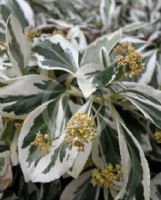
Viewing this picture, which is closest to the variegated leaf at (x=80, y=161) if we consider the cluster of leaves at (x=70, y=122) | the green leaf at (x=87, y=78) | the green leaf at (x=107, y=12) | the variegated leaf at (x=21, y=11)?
the cluster of leaves at (x=70, y=122)

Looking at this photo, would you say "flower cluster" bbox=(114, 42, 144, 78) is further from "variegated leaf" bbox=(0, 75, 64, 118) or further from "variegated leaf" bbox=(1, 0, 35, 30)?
"variegated leaf" bbox=(1, 0, 35, 30)

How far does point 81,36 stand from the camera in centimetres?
130

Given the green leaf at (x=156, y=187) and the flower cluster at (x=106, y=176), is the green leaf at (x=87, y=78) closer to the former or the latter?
the flower cluster at (x=106, y=176)

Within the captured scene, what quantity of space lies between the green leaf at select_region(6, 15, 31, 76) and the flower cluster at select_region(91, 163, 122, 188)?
0.27 metres

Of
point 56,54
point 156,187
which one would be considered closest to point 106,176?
point 156,187

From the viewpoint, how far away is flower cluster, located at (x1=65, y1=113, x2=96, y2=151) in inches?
31.3

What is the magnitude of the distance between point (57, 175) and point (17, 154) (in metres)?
0.12

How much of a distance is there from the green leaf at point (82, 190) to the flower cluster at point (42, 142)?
14cm

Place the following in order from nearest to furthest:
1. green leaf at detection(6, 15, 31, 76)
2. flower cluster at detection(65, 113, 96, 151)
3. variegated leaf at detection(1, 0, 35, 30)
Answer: flower cluster at detection(65, 113, 96, 151) → green leaf at detection(6, 15, 31, 76) → variegated leaf at detection(1, 0, 35, 30)

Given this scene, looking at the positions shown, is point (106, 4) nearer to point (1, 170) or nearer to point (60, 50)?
point (60, 50)

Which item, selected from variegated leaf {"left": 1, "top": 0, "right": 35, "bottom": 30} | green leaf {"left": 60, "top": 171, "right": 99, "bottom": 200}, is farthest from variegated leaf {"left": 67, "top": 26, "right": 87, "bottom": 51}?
green leaf {"left": 60, "top": 171, "right": 99, "bottom": 200}

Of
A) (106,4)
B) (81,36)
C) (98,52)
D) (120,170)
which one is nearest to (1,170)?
(120,170)

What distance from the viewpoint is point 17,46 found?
950mm

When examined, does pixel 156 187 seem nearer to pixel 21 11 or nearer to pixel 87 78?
pixel 87 78
